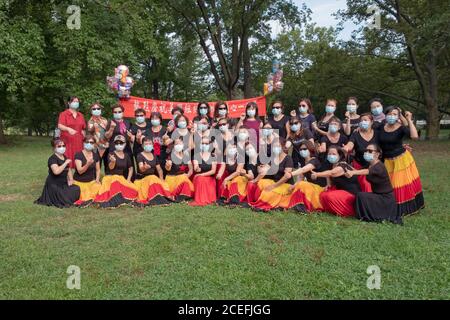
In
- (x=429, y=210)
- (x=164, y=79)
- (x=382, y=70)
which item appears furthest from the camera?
(x=164, y=79)

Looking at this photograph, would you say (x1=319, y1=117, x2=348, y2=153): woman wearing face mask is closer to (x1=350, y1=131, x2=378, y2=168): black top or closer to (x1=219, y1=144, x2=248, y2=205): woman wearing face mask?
(x1=350, y1=131, x2=378, y2=168): black top

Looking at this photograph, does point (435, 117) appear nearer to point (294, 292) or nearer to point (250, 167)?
A: point (250, 167)

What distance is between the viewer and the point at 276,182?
A: 6.80m

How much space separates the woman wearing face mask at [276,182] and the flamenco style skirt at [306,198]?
13cm

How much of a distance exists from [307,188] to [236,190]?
49.9 inches

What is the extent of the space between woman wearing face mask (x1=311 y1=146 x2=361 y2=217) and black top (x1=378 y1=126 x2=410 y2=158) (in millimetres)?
619

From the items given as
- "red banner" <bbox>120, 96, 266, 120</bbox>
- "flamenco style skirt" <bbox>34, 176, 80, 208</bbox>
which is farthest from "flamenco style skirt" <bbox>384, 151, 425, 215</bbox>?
"flamenco style skirt" <bbox>34, 176, 80, 208</bbox>

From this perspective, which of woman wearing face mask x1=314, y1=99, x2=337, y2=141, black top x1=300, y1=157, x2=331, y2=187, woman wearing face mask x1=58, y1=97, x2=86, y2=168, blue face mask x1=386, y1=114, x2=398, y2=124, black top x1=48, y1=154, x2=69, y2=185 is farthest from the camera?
woman wearing face mask x1=58, y1=97, x2=86, y2=168

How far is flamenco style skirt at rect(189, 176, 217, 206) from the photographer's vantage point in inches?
285

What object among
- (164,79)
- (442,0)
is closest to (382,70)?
(442,0)

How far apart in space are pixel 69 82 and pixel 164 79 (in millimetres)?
15448

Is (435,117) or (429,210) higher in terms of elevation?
(435,117)
